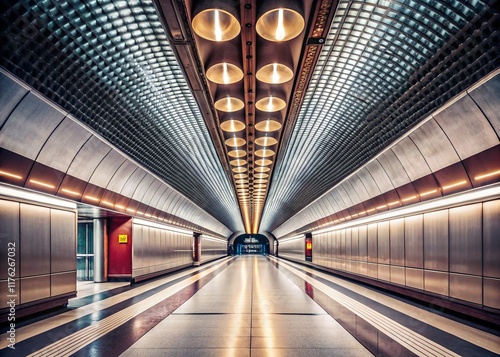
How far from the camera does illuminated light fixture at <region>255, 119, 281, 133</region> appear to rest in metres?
7.71

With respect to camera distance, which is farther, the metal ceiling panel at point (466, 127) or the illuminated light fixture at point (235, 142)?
the illuminated light fixture at point (235, 142)

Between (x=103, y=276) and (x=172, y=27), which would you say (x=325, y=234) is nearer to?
(x=103, y=276)

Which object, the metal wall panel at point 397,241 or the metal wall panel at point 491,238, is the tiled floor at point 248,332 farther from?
the metal wall panel at point 397,241

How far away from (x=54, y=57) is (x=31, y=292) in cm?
450

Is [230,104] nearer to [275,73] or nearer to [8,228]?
[275,73]

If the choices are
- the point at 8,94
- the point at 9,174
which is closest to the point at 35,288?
the point at 9,174

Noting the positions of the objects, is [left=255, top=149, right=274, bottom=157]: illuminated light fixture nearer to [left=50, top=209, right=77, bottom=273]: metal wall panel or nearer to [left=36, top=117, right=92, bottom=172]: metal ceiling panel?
[left=36, top=117, right=92, bottom=172]: metal ceiling panel

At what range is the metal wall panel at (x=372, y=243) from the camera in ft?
41.8

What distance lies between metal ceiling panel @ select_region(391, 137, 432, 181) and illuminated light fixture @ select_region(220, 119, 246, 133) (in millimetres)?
3722

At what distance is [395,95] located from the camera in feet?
22.8

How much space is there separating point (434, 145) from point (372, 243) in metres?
6.15

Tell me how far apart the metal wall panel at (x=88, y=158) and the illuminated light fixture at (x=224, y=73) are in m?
4.31

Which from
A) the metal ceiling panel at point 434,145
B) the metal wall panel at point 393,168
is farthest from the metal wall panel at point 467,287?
the metal wall panel at point 393,168

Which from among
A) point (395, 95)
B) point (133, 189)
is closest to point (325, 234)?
point (133, 189)
